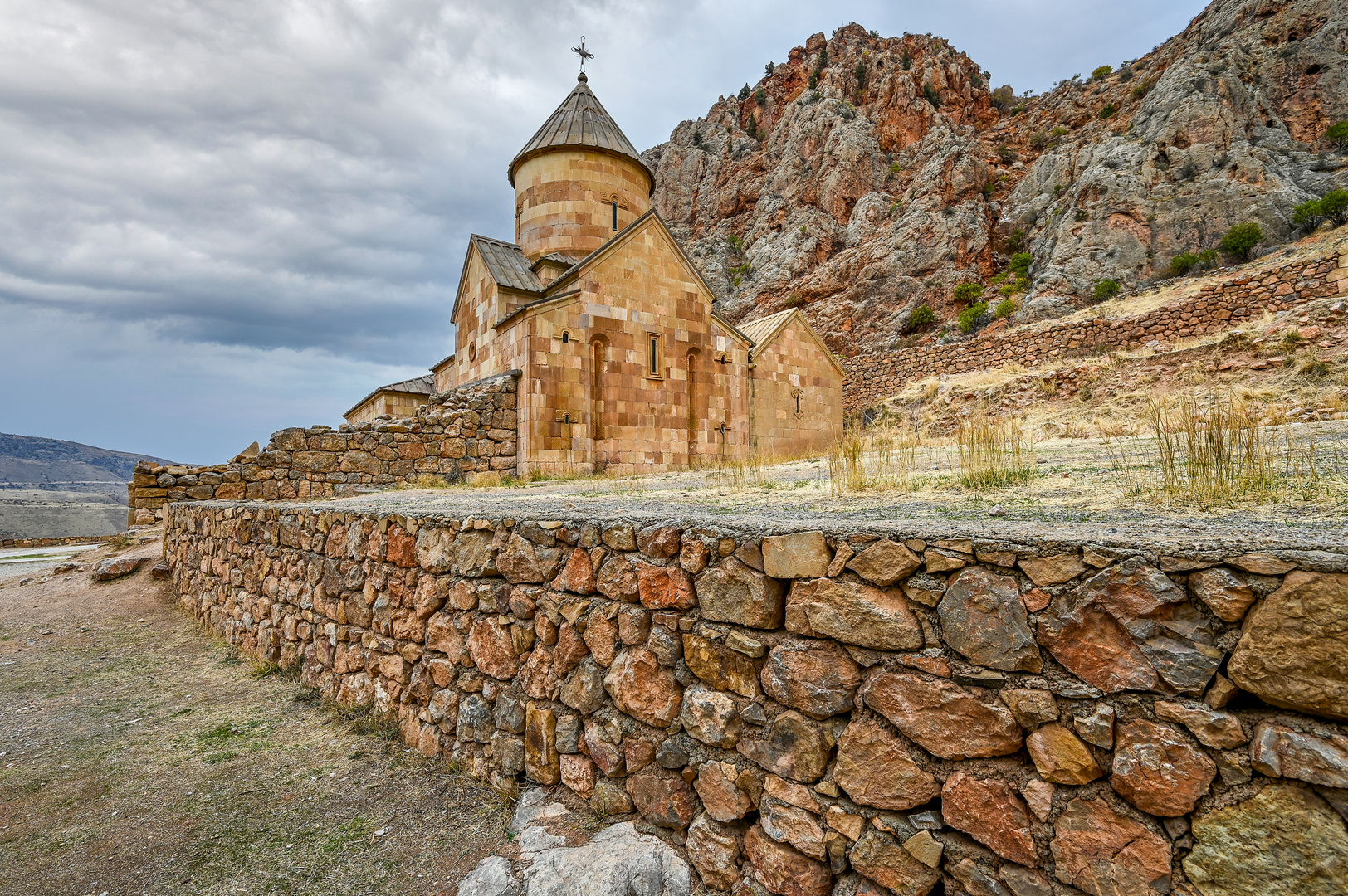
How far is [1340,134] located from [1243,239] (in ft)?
25.0

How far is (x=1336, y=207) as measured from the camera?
17703 millimetres

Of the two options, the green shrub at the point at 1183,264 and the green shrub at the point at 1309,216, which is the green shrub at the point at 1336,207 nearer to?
the green shrub at the point at 1309,216

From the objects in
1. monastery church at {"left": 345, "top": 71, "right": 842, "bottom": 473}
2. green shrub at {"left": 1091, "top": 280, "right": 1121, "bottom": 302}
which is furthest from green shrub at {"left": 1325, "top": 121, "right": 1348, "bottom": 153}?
monastery church at {"left": 345, "top": 71, "right": 842, "bottom": 473}

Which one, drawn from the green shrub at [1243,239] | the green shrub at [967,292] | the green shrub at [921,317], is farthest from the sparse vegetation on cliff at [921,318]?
the green shrub at [1243,239]

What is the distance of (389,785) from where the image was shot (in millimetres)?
3695

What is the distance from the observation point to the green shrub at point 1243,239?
1862cm

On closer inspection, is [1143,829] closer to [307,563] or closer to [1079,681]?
[1079,681]

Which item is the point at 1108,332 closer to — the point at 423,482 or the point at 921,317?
the point at 921,317

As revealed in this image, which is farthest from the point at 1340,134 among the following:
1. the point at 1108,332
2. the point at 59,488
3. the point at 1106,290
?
the point at 59,488

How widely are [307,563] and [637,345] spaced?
27.1 feet

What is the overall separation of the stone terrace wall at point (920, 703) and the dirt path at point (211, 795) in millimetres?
528

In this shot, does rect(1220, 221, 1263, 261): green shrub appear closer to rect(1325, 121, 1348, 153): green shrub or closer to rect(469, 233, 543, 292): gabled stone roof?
rect(1325, 121, 1348, 153): green shrub

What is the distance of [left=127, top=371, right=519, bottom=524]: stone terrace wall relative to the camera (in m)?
9.85

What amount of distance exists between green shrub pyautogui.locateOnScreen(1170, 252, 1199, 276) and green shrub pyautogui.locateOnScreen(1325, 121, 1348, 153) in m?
6.95
